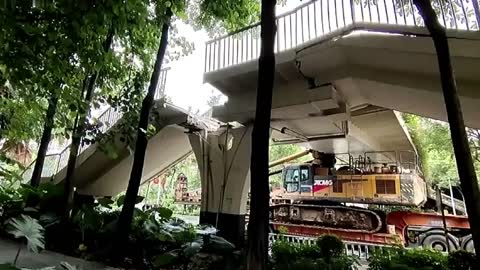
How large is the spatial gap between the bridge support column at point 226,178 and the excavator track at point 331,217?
11.6 ft

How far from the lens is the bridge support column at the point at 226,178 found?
283 inches

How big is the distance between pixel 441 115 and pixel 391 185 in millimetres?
3242

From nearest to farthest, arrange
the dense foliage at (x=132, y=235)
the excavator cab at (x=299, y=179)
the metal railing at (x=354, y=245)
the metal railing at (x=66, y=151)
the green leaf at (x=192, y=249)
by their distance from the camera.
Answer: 1. the green leaf at (x=192, y=249)
2. the dense foliage at (x=132, y=235)
3. the metal railing at (x=354, y=245)
4. the metal railing at (x=66, y=151)
5. the excavator cab at (x=299, y=179)

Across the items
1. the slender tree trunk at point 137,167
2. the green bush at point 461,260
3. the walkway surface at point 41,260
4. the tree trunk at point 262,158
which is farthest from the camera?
the slender tree trunk at point 137,167

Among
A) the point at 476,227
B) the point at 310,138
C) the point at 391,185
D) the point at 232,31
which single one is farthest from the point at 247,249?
Result: the point at 391,185

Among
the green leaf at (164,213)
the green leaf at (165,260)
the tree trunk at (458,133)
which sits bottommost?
the green leaf at (165,260)

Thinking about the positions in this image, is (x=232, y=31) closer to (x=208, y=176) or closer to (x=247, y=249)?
(x=208, y=176)

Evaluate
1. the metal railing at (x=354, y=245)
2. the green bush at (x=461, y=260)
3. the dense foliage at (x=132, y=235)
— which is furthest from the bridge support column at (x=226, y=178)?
the green bush at (x=461, y=260)

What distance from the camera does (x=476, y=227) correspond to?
2332 millimetres

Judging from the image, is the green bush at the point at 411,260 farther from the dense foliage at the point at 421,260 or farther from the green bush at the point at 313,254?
the green bush at the point at 313,254

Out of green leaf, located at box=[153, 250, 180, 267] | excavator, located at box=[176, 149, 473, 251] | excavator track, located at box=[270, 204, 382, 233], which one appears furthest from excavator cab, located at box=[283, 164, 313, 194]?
green leaf, located at box=[153, 250, 180, 267]

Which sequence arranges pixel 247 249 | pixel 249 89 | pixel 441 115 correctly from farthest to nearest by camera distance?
pixel 249 89
pixel 441 115
pixel 247 249

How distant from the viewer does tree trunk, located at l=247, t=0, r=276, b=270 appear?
3133 millimetres

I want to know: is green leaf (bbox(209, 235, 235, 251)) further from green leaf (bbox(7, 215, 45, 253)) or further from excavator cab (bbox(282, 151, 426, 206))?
excavator cab (bbox(282, 151, 426, 206))
